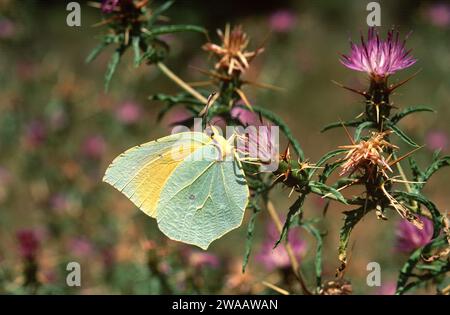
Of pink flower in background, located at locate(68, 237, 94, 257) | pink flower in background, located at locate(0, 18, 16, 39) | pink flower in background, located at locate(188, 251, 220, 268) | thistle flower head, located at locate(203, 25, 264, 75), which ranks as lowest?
pink flower in background, located at locate(68, 237, 94, 257)

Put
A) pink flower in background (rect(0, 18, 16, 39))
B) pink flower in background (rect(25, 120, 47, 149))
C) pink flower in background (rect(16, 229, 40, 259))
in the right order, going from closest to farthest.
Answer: pink flower in background (rect(16, 229, 40, 259)) < pink flower in background (rect(25, 120, 47, 149)) < pink flower in background (rect(0, 18, 16, 39))

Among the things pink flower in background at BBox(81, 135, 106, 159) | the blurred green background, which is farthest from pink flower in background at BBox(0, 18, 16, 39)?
pink flower in background at BBox(81, 135, 106, 159)

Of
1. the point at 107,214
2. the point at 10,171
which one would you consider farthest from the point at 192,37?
the point at 107,214

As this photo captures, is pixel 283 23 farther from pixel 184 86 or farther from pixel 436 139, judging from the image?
pixel 184 86

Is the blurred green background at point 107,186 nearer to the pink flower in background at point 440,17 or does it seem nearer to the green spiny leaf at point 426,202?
the pink flower in background at point 440,17

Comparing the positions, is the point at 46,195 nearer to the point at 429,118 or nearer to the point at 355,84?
the point at 355,84

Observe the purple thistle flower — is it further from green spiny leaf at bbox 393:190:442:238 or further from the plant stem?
the plant stem

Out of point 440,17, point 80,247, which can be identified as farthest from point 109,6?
point 440,17
